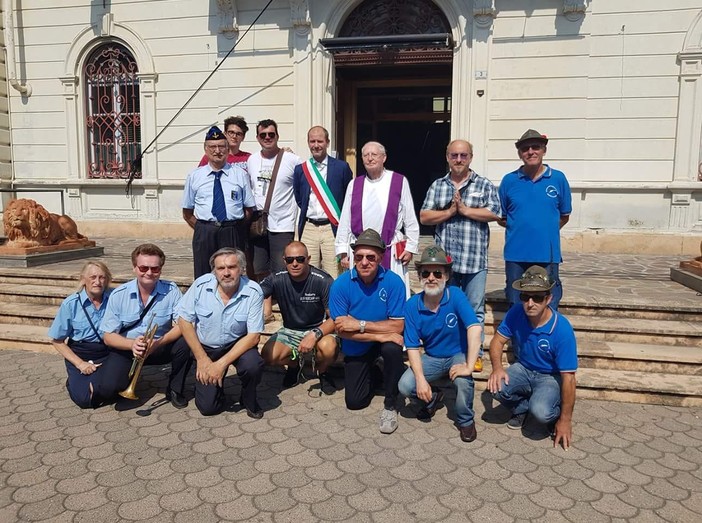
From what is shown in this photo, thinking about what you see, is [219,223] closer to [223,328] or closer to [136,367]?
[223,328]

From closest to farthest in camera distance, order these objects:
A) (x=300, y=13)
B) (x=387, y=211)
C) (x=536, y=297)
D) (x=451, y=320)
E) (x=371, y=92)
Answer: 1. (x=536, y=297)
2. (x=451, y=320)
3. (x=387, y=211)
4. (x=300, y=13)
5. (x=371, y=92)

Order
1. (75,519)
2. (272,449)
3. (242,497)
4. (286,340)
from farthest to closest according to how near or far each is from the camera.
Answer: (286,340), (272,449), (242,497), (75,519)

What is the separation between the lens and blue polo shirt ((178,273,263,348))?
390 centimetres

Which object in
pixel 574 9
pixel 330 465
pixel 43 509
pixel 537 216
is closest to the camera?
pixel 43 509

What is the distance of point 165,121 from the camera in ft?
35.8

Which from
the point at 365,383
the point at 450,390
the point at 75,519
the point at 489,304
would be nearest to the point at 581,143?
the point at 489,304

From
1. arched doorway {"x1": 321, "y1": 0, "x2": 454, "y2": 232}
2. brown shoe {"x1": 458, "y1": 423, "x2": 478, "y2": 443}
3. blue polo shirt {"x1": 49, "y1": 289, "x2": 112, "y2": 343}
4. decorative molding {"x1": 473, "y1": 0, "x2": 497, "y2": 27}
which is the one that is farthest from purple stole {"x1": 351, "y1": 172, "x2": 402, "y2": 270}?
decorative molding {"x1": 473, "y1": 0, "x2": 497, "y2": 27}

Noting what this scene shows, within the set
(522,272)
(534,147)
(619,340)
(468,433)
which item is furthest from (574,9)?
(468,433)

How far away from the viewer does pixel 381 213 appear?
4.29 metres

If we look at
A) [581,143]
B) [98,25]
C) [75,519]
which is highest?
[98,25]

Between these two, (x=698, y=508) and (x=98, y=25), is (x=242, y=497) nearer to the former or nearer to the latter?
(x=698, y=508)

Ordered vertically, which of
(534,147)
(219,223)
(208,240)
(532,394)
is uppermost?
(534,147)

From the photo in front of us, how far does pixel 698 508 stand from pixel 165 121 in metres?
10.7

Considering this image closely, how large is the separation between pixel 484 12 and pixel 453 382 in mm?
7885
